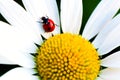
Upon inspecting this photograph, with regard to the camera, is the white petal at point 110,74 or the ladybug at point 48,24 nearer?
the white petal at point 110,74

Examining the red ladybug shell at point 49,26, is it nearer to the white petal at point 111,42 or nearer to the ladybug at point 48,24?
the ladybug at point 48,24

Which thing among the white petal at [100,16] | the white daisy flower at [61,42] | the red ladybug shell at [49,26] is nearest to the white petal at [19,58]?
the white daisy flower at [61,42]

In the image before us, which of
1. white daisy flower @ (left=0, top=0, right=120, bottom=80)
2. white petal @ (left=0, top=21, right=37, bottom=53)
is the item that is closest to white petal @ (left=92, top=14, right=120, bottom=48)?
white daisy flower @ (left=0, top=0, right=120, bottom=80)

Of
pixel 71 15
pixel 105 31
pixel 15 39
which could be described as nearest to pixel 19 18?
pixel 15 39

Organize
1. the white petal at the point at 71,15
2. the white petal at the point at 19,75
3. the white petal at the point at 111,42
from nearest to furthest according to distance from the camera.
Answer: the white petal at the point at 19,75, the white petal at the point at 111,42, the white petal at the point at 71,15

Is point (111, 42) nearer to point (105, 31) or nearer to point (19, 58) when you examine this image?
point (105, 31)

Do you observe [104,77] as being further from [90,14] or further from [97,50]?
[90,14]
